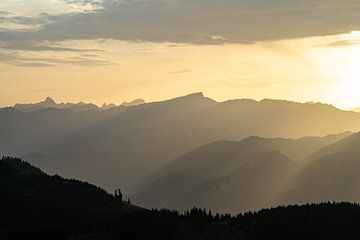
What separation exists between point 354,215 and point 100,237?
72669mm

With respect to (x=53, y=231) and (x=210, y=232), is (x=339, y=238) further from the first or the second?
(x=53, y=231)

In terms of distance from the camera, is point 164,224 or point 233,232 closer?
point 233,232

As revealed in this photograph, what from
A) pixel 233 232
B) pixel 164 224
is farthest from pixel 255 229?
pixel 164 224

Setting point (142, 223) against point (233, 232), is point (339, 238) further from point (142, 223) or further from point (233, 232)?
point (142, 223)

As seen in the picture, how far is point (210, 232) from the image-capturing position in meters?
167

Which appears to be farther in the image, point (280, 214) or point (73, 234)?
point (73, 234)

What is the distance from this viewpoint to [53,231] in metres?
196

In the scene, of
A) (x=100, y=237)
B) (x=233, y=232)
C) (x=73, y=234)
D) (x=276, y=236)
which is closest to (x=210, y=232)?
(x=233, y=232)

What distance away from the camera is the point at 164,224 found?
178250 millimetres

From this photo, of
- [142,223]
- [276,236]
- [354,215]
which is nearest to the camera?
[276,236]

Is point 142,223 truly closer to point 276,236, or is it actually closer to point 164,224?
point 164,224

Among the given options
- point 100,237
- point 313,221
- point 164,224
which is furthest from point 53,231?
point 313,221

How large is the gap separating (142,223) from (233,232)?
32.9 metres

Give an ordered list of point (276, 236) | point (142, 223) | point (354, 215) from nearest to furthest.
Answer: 1. point (276, 236)
2. point (354, 215)
3. point (142, 223)
